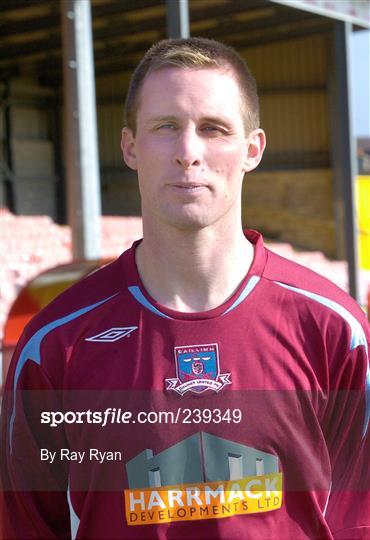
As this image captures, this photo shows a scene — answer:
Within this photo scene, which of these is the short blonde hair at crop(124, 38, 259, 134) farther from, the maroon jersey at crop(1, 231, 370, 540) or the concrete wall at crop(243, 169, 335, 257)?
the concrete wall at crop(243, 169, 335, 257)

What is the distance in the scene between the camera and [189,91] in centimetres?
151

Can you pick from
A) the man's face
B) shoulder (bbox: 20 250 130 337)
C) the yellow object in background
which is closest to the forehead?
the man's face

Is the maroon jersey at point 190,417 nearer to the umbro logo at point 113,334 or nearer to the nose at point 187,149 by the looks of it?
the umbro logo at point 113,334

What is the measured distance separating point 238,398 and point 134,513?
0.26 m

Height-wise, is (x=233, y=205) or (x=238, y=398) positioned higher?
(x=233, y=205)

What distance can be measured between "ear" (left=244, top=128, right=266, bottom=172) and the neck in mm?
130

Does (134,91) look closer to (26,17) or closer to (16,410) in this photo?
(16,410)

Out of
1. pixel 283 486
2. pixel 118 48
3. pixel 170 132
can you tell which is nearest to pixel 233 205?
pixel 170 132

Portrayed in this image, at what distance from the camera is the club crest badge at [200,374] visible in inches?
59.1

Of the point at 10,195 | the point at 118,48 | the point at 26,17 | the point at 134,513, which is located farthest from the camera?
the point at 10,195

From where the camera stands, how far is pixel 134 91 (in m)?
1.59

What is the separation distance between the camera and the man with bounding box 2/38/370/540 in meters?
1.50

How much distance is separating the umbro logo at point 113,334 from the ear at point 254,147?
0.37 metres

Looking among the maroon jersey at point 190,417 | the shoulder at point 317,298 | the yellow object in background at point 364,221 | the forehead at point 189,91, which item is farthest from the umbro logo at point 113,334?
the yellow object in background at point 364,221
